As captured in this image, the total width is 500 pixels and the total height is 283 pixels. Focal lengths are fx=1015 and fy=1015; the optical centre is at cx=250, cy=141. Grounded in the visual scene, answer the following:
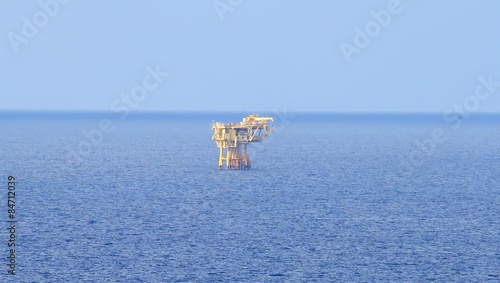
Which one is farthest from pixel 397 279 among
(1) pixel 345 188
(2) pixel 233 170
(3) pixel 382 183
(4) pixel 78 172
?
(4) pixel 78 172

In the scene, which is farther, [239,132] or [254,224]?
[239,132]

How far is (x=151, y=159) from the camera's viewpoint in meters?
167

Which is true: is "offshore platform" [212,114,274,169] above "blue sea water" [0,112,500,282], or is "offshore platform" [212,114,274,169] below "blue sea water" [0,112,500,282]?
above

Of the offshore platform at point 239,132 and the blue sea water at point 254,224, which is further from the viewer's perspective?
the offshore platform at point 239,132

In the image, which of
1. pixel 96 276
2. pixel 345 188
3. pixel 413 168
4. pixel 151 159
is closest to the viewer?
pixel 96 276

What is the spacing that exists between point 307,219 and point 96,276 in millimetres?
28574

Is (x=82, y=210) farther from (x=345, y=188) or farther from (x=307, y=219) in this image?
(x=345, y=188)

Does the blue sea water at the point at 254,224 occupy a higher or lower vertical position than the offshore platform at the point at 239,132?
lower

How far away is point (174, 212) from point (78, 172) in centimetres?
4665

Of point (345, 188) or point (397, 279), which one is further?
point (345, 188)

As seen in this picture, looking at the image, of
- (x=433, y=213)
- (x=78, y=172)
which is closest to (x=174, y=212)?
(x=433, y=213)

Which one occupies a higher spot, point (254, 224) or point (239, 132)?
point (239, 132)

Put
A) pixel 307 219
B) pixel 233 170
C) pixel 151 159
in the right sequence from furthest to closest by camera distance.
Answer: pixel 151 159
pixel 233 170
pixel 307 219

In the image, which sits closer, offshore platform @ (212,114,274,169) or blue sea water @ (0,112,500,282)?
blue sea water @ (0,112,500,282)
